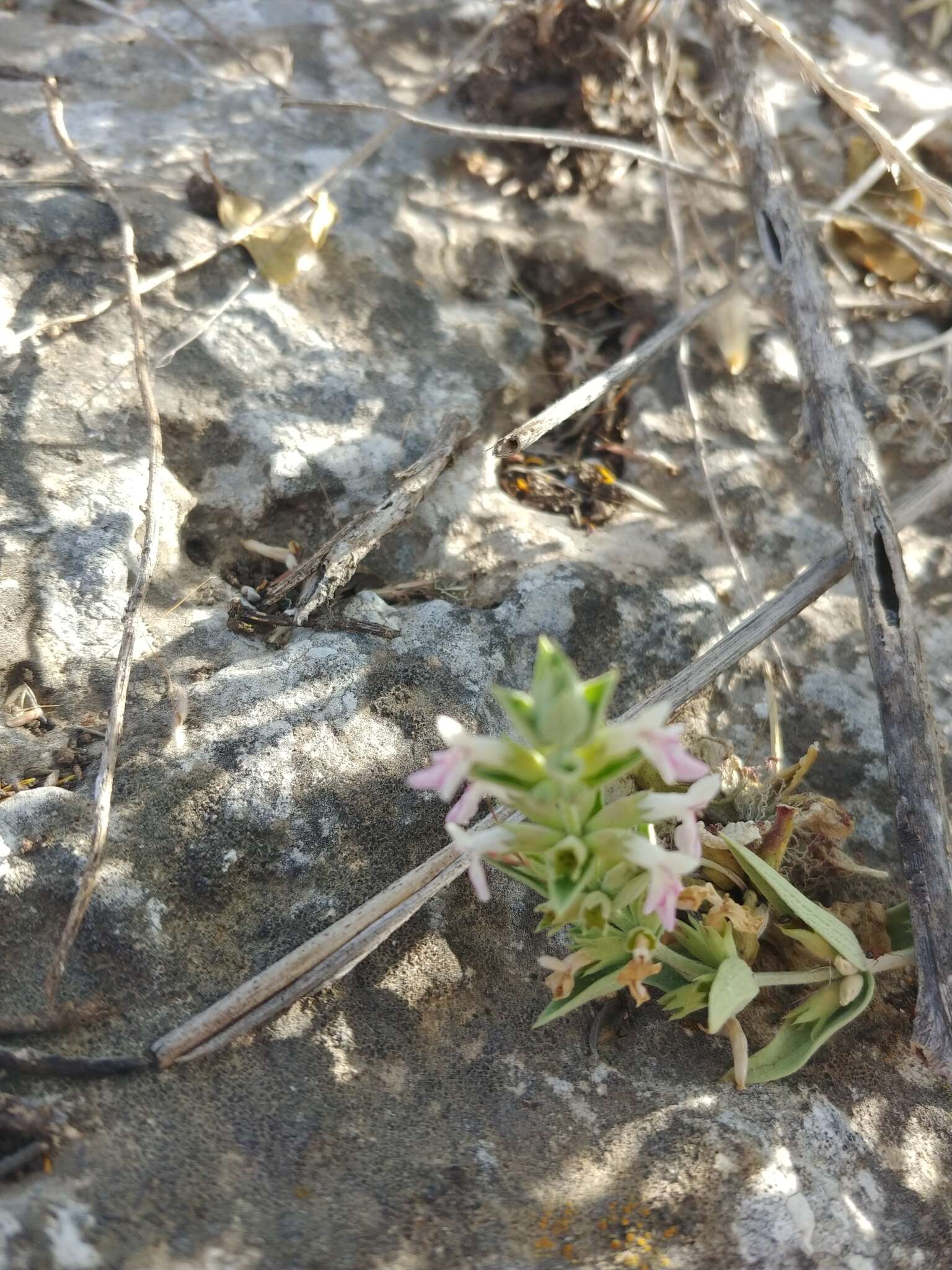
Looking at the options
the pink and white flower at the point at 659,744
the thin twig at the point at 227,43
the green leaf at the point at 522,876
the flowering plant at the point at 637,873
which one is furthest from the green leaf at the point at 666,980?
the thin twig at the point at 227,43

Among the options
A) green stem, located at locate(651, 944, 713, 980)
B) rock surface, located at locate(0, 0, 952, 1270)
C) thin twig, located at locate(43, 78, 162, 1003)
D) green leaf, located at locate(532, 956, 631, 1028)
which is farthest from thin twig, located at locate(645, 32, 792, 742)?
thin twig, located at locate(43, 78, 162, 1003)

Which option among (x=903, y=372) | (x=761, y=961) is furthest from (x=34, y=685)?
(x=903, y=372)

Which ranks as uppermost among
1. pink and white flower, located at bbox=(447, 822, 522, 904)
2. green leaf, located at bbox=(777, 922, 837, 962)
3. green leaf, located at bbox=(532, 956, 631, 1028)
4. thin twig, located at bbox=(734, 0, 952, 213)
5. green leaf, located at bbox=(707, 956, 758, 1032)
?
thin twig, located at bbox=(734, 0, 952, 213)

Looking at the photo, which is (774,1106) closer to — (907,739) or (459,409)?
(907,739)

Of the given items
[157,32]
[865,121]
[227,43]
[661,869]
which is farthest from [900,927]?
[157,32]

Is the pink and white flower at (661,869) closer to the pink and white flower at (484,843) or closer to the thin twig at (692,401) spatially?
A: the pink and white flower at (484,843)

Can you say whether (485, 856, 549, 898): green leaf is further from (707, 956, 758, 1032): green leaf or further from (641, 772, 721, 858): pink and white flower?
(707, 956, 758, 1032): green leaf
